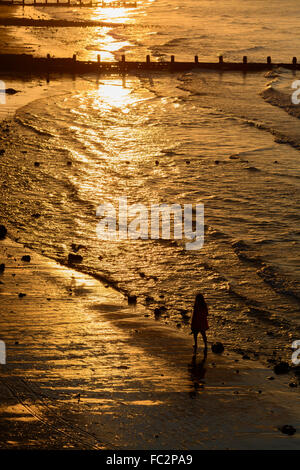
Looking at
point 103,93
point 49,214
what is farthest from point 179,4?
point 49,214

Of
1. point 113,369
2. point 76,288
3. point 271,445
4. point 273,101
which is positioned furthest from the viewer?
point 273,101

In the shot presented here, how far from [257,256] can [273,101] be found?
26995 millimetres

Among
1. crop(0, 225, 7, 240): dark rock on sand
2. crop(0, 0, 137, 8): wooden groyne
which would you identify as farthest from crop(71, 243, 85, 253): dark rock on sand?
crop(0, 0, 137, 8): wooden groyne

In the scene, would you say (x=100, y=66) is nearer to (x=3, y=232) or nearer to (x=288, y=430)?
(x=3, y=232)

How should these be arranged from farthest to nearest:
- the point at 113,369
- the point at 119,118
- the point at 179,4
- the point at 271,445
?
the point at 179,4, the point at 119,118, the point at 113,369, the point at 271,445

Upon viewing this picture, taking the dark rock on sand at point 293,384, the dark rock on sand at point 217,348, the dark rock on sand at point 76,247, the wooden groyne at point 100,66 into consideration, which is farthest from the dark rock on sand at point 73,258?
the wooden groyne at point 100,66

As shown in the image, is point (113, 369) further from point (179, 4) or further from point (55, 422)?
point (179, 4)

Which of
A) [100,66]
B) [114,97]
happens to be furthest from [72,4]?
[114,97]

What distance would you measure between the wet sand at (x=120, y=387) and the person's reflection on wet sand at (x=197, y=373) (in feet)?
0.06

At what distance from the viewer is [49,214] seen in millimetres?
20703

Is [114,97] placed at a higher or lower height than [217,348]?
higher

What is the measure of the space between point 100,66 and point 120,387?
44.6m

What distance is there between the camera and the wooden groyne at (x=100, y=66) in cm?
5103

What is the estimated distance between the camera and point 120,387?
11.0 metres
